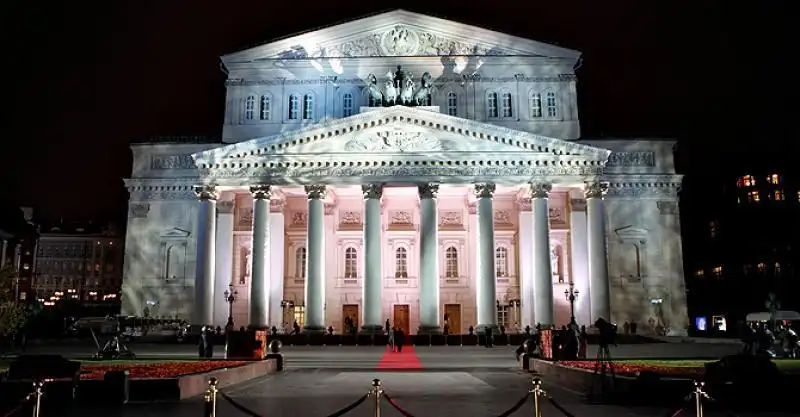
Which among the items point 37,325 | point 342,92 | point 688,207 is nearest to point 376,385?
point 342,92

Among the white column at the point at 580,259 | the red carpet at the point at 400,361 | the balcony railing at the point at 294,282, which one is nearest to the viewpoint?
the red carpet at the point at 400,361

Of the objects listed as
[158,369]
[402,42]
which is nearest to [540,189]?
[402,42]

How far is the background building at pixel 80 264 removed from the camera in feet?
431

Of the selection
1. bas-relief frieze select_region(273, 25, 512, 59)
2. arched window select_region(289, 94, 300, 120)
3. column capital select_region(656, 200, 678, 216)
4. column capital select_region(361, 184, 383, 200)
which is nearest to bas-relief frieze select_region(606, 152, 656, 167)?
column capital select_region(656, 200, 678, 216)

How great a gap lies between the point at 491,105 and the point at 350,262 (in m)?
15.9

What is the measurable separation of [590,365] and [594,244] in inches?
917

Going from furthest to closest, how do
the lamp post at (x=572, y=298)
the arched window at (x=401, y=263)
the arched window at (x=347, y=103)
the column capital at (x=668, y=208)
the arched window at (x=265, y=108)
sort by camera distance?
the arched window at (x=265, y=108), the arched window at (x=347, y=103), the arched window at (x=401, y=263), the column capital at (x=668, y=208), the lamp post at (x=572, y=298)

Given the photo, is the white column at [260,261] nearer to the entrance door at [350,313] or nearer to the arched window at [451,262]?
the entrance door at [350,313]

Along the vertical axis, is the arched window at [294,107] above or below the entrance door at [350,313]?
above

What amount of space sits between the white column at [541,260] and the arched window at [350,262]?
573 inches

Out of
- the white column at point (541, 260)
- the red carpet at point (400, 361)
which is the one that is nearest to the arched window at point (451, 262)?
the white column at point (541, 260)

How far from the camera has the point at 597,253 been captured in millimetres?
44562

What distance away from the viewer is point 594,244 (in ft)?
147

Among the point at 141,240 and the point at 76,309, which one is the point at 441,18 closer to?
the point at 141,240
